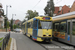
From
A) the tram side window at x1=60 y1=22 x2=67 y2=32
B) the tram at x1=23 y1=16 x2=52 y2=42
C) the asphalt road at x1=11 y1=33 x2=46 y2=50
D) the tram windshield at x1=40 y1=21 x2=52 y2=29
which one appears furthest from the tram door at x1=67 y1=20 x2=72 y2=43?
the asphalt road at x1=11 y1=33 x2=46 y2=50

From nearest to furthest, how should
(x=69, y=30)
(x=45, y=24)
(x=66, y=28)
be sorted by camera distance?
(x=69, y=30), (x=66, y=28), (x=45, y=24)

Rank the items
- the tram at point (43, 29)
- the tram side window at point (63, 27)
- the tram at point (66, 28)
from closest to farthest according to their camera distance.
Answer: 1. the tram at point (66, 28)
2. the tram at point (43, 29)
3. the tram side window at point (63, 27)

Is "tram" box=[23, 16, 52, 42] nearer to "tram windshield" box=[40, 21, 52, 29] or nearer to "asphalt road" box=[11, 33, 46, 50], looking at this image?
"tram windshield" box=[40, 21, 52, 29]

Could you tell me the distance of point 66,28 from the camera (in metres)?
12.9

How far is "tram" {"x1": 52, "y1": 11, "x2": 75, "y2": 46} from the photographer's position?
11668mm

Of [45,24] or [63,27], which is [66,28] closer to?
[63,27]

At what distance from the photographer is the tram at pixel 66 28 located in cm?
1167

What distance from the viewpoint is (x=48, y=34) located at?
13.4 metres

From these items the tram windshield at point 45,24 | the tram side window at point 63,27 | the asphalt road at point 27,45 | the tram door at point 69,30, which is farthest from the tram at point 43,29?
the tram door at point 69,30

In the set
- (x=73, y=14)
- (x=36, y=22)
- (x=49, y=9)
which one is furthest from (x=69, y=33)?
(x=49, y=9)

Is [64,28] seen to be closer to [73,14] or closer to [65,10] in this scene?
[73,14]

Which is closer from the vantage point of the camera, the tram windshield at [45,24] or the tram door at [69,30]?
the tram door at [69,30]

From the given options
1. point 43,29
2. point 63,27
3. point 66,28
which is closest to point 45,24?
point 43,29

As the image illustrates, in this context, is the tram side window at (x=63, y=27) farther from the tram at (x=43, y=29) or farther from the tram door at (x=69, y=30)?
the tram at (x=43, y=29)
